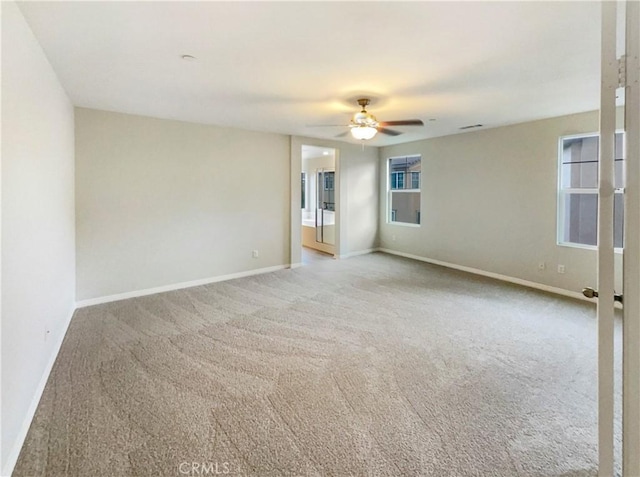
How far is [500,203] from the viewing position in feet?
17.5

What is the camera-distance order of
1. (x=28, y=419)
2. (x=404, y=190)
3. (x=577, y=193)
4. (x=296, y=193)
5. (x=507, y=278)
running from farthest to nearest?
1. (x=404, y=190)
2. (x=296, y=193)
3. (x=507, y=278)
4. (x=577, y=193)
5. (x=28, y=419)

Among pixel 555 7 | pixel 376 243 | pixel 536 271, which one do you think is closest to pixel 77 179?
pixel 555 7

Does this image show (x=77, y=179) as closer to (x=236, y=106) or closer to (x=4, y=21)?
(x=236, y=106)

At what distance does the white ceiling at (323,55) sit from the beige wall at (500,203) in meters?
0.79

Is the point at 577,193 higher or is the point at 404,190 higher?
the point at 404,190

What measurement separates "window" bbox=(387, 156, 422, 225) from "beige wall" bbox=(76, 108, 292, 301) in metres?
2.72

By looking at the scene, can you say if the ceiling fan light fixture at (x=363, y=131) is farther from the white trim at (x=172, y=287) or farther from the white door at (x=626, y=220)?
the white trim at (x=172, y=287)

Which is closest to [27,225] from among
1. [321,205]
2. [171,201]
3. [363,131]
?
[171,201]

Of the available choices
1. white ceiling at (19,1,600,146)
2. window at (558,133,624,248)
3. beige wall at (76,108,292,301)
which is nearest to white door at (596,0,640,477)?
white ceiling at (19,1,600,146)

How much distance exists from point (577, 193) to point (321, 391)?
14.9ft

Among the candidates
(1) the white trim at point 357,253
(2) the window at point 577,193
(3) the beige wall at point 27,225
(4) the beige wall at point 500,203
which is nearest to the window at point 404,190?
(4) the beige wall at point 500,203

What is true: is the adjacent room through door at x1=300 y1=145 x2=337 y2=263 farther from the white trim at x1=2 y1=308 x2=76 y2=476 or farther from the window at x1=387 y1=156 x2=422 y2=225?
the white trim at x1=2 y1=308 x2=76 y2=476

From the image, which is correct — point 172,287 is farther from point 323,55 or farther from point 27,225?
point 323,55

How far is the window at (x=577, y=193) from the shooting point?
180 inches
